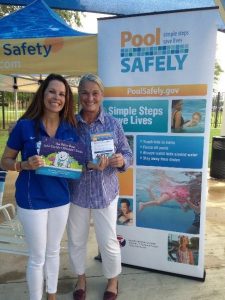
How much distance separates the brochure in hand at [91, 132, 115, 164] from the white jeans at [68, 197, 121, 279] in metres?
0.46

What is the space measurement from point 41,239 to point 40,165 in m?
0.56

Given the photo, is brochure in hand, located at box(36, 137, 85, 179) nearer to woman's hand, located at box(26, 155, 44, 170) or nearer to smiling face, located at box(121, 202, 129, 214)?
woman's hand, located at box(26, 155, 44, 170)

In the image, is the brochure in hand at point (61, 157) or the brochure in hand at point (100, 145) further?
the brochure in hand at point (100, 145)

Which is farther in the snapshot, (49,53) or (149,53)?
(49,53)

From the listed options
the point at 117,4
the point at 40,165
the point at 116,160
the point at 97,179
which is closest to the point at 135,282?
the point at 97,179

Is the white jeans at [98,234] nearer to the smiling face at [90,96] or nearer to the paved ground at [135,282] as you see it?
the paved ground at [135,282]

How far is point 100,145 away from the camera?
7.63 ft

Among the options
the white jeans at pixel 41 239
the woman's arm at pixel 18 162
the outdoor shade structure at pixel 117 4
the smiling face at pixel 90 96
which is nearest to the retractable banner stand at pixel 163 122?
the smiling face at pixel 90 96

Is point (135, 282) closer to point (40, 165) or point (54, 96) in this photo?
point (40, 165)

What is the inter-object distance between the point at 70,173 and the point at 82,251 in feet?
2.97

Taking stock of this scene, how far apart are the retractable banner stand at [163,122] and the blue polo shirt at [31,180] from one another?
3.38ft

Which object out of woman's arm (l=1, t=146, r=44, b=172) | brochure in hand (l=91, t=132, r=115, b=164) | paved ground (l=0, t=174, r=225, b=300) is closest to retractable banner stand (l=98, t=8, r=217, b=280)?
paved ground (l=0, t=174, r=225, b=300)

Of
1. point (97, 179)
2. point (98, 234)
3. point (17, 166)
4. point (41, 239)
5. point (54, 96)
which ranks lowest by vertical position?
point (98, 234)

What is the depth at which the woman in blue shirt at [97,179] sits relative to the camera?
2396 mm
